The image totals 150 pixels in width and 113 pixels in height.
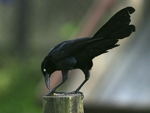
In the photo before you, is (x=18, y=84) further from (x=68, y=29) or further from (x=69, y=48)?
(x=69, y=48)

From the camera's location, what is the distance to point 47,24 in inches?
156

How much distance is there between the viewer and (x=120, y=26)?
163 centimetres

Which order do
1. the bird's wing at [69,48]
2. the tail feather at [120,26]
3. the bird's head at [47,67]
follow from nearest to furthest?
the tail feather at [120,26] < the bird's wing at [69,48] < the bird's head at [47,67]

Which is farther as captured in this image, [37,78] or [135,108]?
[37,78]

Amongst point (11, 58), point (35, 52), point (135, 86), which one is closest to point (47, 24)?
point (35, 52)

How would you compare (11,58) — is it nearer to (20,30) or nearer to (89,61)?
(20,30)

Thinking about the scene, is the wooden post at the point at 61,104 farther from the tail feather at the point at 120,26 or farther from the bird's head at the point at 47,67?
the tail feather at the point at 120,26

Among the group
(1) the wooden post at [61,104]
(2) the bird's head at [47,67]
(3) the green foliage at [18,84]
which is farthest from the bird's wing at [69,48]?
(3) the green foliage at [18,84]

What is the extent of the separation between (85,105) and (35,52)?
1502mm

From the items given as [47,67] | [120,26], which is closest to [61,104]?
[47,67]

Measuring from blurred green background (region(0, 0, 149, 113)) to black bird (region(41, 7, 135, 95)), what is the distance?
1894mm

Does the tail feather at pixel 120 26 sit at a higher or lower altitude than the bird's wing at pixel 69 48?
higher

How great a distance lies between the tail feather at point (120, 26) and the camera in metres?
1.61

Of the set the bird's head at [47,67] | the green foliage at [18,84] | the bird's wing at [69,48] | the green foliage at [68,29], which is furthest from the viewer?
the green foliage at [18,84]
